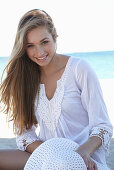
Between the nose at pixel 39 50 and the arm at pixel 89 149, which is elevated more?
the nose at pixel 39 50

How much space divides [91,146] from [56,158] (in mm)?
353

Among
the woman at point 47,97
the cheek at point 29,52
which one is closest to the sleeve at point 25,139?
the woman at point 47,97

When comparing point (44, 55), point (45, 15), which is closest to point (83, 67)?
point (44, 55)

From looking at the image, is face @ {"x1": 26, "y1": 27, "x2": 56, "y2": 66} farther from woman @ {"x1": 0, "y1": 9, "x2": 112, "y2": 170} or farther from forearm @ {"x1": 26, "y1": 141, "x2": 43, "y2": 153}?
forearm @ {"x1": 26, "y1": 141, "x2": 43, "y2": 153}

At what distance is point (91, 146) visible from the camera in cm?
191

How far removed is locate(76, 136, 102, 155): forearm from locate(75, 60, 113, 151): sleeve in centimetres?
4

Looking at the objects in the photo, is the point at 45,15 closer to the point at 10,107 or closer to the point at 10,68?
the point at 10,68

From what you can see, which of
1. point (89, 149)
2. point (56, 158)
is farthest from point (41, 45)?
point (56, 158)

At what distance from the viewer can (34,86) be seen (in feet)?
8.07

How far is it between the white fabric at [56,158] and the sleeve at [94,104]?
1.14 ft

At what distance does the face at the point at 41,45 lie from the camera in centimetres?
221

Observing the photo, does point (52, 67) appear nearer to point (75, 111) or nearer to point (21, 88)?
point (21, 88)

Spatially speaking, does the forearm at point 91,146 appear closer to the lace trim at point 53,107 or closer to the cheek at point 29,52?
the lace trim at point 53,107

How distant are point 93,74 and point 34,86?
516 mm
